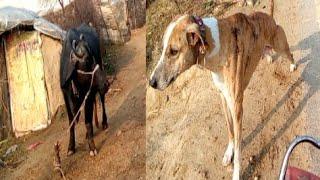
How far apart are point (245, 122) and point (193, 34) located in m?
0.41

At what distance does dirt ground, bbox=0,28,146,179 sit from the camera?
1.79 metres

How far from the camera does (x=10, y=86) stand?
1.78 m

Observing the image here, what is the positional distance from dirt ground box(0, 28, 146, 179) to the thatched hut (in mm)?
44

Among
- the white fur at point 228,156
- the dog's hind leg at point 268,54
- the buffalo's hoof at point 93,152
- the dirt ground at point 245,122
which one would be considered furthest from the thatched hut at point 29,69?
the dog's hind leg at point 268,54

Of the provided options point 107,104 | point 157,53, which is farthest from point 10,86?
point 157,53

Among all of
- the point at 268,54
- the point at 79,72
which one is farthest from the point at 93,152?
the point at 268,54

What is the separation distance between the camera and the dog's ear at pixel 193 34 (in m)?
1.63

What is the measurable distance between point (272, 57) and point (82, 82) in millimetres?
613

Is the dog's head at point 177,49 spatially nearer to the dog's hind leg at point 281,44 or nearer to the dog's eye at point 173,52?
the dog's eye at point 173,52

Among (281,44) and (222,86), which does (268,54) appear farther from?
(222,86)

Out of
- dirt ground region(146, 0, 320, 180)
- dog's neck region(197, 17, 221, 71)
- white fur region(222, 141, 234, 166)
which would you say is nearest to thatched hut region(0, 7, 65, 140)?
dirt ground region(146, 0, 320, 180)

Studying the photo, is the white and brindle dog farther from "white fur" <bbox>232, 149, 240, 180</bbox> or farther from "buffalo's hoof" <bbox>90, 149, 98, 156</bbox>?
"buffalo's hoof" <bbox>90, 149, 98, 156</bbox>

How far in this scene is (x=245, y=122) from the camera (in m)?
1.93

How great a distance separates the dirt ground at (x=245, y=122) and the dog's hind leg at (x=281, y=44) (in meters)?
0.03
